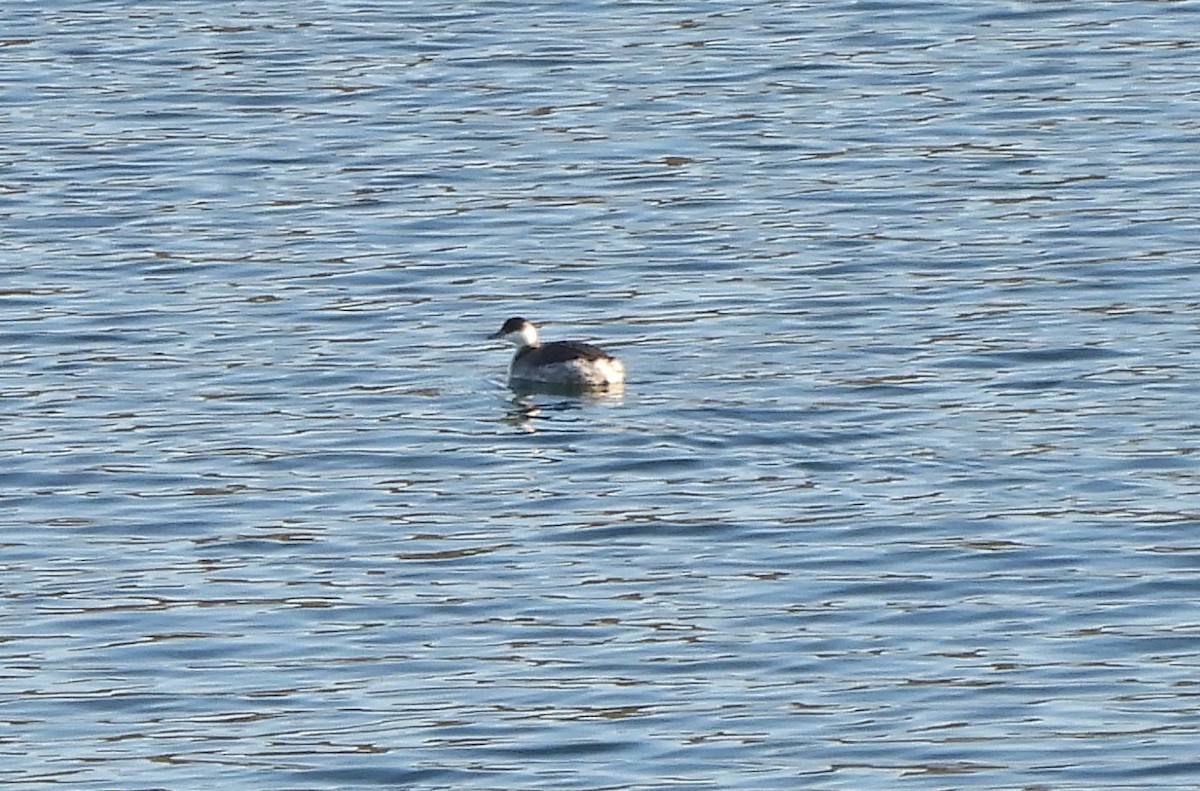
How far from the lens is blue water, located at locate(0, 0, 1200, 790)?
12.9 m

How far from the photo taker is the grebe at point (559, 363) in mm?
18641

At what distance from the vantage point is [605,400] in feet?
61.3

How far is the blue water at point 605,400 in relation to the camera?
12.9 metres

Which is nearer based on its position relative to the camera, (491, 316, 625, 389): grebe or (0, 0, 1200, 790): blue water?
(0, 0, 1200, 790): blue water

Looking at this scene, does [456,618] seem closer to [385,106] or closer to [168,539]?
[168,539]

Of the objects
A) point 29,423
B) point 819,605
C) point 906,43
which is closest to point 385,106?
point 906,43

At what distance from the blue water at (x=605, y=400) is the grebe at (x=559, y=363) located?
0.16 meters

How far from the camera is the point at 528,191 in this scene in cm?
2411

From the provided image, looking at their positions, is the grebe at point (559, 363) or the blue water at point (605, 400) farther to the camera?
the grebe at point (559, 363)

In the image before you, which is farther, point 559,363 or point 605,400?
point 559,363

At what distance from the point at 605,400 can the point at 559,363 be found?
408 millimetres

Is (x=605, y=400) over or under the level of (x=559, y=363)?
under

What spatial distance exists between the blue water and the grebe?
0.16 metres

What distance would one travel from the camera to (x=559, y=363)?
18891 millimetres
